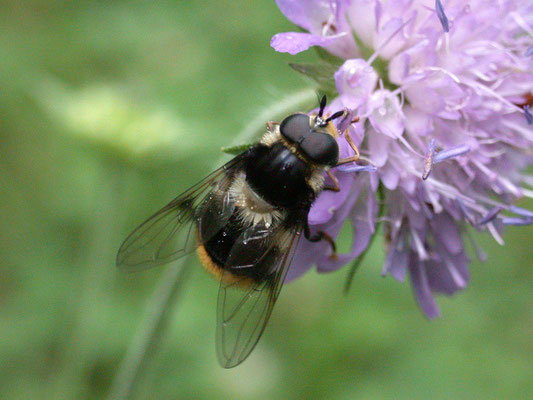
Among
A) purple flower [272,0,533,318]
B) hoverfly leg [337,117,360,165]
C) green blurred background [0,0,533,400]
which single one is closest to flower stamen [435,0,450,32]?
purple flower [272,0,533,318]

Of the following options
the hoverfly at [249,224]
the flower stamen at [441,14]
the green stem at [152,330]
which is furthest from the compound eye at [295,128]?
the green stem at [152,330]

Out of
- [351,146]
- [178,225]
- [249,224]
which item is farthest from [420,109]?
[178,225]

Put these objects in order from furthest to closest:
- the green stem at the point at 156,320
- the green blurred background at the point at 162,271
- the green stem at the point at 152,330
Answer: the green blurred background at the point at 162,271
the green stem at the point at 152,330
the green stem at the point at 156,320

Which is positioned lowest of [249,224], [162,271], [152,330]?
[162,271]

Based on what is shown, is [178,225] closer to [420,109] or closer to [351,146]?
[351,146]

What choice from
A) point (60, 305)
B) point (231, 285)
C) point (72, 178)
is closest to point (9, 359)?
point (60, 305)

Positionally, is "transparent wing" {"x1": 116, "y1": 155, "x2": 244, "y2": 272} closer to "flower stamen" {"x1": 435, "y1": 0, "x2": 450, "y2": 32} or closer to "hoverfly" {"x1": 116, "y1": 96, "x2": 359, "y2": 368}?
"hoverfly" {"x1": 116, "y1": 96, "x2": 359, "y2": 368}

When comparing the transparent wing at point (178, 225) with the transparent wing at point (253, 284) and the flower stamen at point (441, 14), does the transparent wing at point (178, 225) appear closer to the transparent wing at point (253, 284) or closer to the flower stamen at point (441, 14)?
the transparent wing at point (253, 284)
